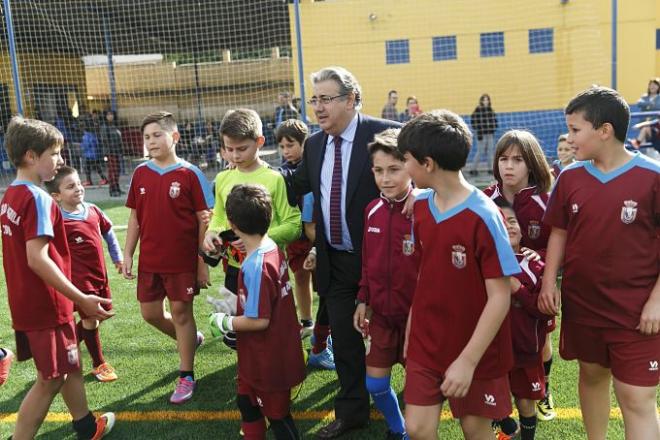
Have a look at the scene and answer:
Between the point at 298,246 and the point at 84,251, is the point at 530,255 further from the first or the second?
the point at 84,251

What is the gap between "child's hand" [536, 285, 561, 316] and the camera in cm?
260

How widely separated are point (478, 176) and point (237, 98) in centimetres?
791

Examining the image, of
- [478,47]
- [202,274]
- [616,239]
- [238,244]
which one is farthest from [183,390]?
[478,47]

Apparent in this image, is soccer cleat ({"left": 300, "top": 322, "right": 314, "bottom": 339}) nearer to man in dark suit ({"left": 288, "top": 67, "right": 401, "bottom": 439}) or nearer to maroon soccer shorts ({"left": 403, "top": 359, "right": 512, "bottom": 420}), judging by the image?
man in dark suit ({"left": 288, "top": 67, "right": 401, "bottom": 439})

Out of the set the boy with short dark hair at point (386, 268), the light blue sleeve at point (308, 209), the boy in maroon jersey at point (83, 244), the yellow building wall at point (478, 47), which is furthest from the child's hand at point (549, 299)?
the yellow building wall at point (478, 47)

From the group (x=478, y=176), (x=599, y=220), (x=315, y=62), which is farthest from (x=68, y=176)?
(x=315, y=62)

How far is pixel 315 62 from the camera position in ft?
51.5

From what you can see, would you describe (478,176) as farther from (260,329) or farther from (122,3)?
(260,329)

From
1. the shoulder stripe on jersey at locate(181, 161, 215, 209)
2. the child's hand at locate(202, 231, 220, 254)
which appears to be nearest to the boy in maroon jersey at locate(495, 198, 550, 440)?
the child's hand at locate(202, 231, 220, 254)

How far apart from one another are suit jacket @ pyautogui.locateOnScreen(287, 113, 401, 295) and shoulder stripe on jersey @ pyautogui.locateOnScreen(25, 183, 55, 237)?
1.33 metres

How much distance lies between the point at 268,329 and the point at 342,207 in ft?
2.63

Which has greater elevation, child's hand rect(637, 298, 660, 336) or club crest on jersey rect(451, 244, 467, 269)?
club crest on jersey rect(451, 244, 467, 269)

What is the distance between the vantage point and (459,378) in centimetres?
215

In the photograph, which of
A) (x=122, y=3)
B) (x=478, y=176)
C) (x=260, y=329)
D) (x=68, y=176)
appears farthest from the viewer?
(x=122, y=3)
